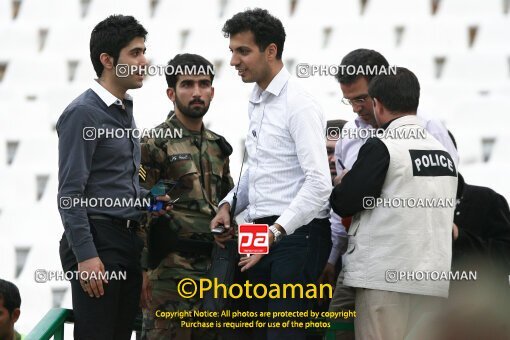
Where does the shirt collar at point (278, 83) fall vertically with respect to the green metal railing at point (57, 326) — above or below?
above

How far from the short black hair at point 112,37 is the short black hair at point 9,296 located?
1080 mm

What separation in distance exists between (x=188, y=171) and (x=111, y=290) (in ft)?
2.97

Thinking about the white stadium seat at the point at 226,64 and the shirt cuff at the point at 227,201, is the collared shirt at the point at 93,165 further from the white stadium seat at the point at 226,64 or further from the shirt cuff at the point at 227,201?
the white stadium seat at the point at 226,64

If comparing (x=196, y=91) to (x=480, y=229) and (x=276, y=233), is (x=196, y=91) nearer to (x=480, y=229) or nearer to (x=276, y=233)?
(x=276, y=233)

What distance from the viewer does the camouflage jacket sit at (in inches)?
237

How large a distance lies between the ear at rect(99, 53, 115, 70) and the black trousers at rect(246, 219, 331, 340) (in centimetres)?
111

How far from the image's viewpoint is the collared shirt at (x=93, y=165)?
529 cm

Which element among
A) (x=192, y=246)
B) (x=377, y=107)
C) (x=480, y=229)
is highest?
(x=377, y=107)

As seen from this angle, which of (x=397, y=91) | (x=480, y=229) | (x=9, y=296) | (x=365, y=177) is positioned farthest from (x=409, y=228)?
(x=9, y=296)

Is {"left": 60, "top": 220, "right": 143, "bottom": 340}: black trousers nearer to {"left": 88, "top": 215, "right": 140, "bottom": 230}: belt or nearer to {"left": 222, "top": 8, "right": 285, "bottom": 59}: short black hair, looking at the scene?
{"left": 88, "top": 215, "right": 140, "bottom": 230}: belt

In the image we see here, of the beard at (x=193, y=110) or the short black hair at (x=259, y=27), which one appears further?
the beard at (x=193, y=110)

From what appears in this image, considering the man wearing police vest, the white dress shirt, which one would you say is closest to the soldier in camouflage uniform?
the white dress shirt

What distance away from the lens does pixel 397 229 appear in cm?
529

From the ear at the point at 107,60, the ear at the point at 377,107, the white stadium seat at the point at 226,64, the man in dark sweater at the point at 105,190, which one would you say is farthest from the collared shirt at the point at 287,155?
the white stadium seat at the point at 226,64
